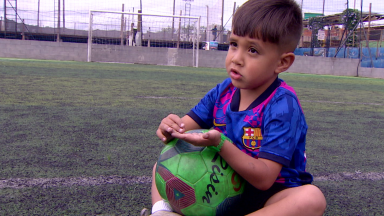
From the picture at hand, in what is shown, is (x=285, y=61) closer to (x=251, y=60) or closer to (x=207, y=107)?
(x=251, y=60)

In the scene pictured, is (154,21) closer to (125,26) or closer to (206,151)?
(125,26)

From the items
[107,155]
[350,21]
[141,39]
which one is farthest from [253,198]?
[350,21]

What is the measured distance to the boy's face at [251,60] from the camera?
1.73 meters

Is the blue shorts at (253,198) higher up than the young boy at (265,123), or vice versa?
the young boy at (265,123)

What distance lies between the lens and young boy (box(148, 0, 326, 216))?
1617 mm

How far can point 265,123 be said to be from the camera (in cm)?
171

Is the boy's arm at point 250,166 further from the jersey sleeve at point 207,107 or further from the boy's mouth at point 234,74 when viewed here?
the jersey sleeve at point 207,107

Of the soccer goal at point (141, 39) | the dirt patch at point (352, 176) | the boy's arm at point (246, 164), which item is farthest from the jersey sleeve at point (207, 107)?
the soccer goal at point (141, 39)

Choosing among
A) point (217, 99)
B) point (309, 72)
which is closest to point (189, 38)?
point (309, 72)

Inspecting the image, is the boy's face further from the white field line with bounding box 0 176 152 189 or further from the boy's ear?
the white field line with bounding box 0 176 152 189

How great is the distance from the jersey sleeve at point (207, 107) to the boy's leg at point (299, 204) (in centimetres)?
61

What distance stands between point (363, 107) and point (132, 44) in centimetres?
1497

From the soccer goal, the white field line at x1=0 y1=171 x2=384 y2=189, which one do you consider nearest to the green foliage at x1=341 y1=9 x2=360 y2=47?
the soccer goal

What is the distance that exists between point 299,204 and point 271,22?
2.60ft
